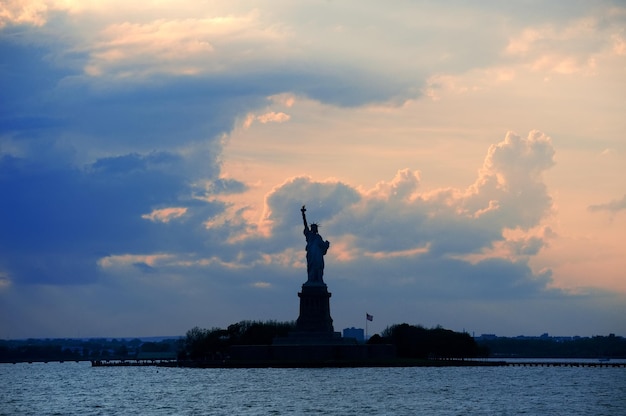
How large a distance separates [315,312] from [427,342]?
92.4 ft

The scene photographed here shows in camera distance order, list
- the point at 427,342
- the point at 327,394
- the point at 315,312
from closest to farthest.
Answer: the point at 327,394 < the point at 315,312 < the point at 427,342

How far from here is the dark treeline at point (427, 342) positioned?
160 meters

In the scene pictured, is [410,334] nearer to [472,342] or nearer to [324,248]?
[472,342]

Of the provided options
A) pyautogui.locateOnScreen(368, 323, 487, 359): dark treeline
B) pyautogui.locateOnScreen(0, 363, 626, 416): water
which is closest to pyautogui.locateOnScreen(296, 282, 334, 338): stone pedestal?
pyautogui.locateOnScreen(0, 363, 626, 416): water

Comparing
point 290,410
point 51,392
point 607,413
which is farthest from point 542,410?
point 51,392

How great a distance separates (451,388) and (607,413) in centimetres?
2571

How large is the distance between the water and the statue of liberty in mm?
14342

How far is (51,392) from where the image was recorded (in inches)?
4360

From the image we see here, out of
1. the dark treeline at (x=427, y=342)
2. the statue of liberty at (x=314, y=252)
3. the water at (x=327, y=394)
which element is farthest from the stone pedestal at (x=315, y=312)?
the dark treeline at (x=427, y=342)

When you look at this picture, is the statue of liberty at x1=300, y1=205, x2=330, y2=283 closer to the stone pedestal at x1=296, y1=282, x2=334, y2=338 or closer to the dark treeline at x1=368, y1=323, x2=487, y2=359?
the stone pedestal at x1=296, y1=282, x2=334, y2=338

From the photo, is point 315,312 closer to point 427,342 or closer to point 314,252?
point 314,252

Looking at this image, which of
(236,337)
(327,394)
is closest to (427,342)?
(236,337)

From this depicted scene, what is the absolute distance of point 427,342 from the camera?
16125 centimetres

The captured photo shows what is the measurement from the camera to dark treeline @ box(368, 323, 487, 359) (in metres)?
160
